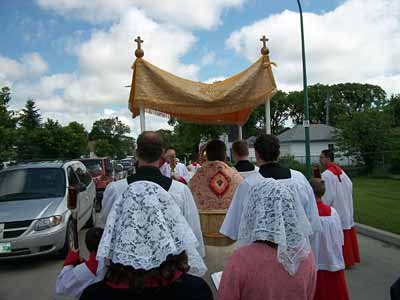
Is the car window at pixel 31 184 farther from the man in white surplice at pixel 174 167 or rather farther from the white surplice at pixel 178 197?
the white surplice at pixel 178 197

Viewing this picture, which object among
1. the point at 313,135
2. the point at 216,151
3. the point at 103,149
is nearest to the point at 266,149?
the point at 216,151

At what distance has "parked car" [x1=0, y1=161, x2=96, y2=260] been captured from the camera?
20.7 ft

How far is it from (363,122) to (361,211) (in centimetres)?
1669

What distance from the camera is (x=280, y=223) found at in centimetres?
196

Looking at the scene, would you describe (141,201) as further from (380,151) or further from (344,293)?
(380,151)

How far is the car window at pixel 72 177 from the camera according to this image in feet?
26.9

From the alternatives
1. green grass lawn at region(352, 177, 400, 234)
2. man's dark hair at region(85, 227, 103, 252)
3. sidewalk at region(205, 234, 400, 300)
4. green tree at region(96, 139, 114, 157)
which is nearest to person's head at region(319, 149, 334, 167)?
sidewalk at region(205, 234, 400, 300)

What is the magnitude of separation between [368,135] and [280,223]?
2653 centimetres

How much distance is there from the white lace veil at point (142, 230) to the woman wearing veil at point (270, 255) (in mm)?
493

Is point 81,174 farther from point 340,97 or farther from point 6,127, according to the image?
point 340,97

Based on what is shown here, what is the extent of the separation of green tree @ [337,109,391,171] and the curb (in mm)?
18236

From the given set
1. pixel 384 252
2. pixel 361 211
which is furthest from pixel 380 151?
pixel 384 252

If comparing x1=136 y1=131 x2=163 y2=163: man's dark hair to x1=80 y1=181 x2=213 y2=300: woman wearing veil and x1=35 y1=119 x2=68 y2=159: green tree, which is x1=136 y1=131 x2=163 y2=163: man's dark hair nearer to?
x1=80 y1=181 x2=213 y2=300: woman wearing veil

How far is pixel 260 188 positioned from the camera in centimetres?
210
